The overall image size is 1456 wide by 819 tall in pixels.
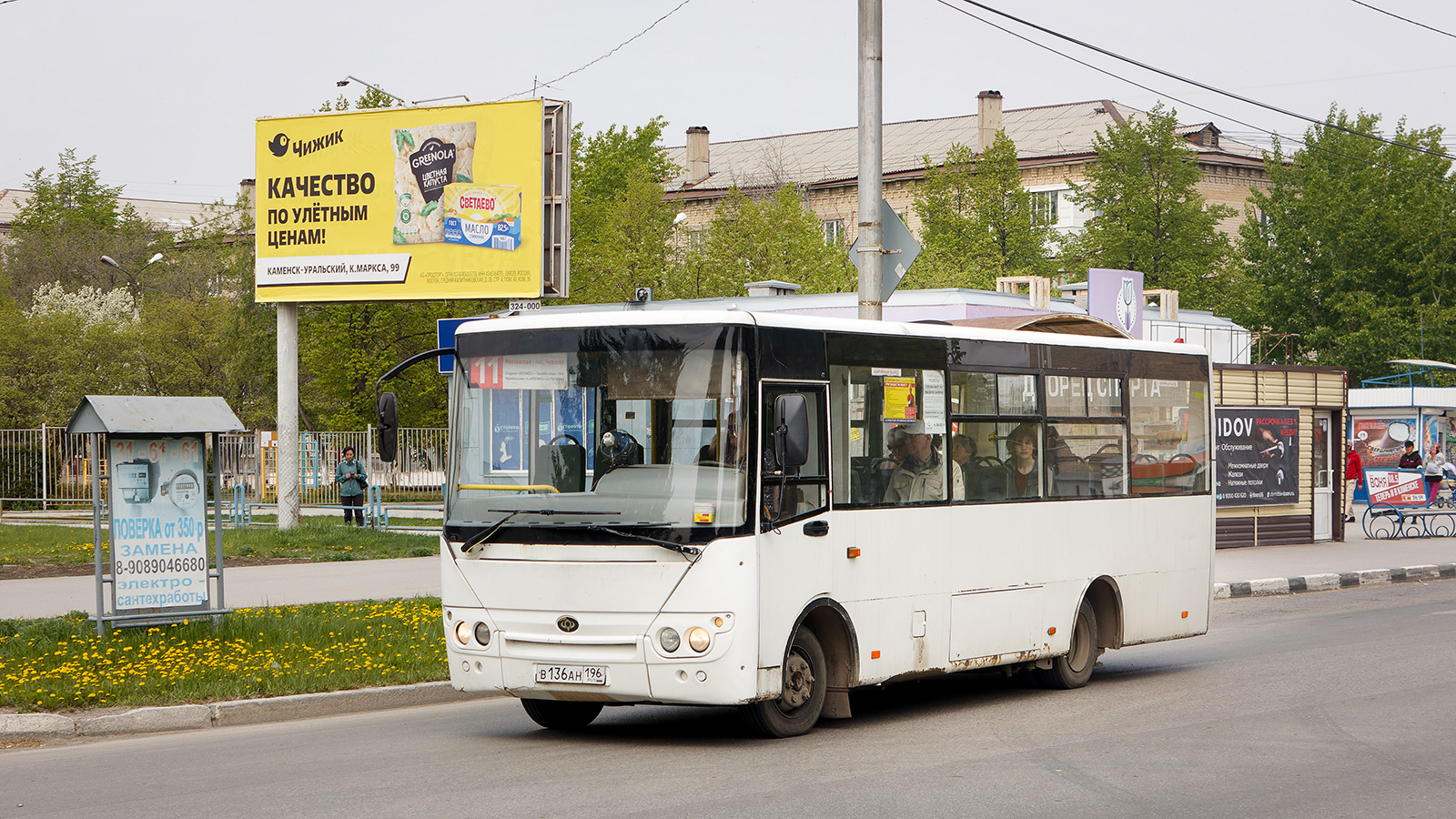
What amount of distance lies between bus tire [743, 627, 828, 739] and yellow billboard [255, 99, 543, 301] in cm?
1904

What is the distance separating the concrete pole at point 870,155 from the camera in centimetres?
1483

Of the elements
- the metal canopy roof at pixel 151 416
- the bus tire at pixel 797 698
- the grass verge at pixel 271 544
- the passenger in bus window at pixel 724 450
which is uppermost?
the metal canopy roof at pixel 151 416

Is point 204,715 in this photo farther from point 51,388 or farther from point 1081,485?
point 51,388

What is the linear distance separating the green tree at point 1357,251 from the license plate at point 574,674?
53019 millimetres

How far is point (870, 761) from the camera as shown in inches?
334

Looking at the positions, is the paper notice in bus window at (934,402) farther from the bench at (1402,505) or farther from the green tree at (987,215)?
the green tree at (987,215)

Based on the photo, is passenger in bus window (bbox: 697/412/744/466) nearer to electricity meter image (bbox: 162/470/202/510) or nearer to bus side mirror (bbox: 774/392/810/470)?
bus side mirror (bbox: 774/392/810/470)

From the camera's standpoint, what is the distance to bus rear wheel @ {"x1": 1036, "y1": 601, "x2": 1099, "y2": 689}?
1176 centimetres

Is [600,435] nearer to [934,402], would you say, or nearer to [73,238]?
[934,402]

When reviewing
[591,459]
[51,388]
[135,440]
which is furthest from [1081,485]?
[51,388]

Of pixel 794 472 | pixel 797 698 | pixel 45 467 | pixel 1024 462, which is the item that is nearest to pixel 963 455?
pixel 1024 462

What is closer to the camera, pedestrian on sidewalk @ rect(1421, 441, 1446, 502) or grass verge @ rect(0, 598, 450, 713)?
grass verge @ rect(0, 598, 450, 713)

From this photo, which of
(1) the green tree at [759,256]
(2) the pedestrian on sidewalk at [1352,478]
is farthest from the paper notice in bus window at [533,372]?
(1) the green tree at [759,256]

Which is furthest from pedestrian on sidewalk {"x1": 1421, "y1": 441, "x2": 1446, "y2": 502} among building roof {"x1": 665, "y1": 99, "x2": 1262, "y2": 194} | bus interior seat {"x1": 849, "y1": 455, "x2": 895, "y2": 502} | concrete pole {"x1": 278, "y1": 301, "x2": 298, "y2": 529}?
building roof {"x1": 665, "y1": 99, "x2": 1262, "y2": 194}
